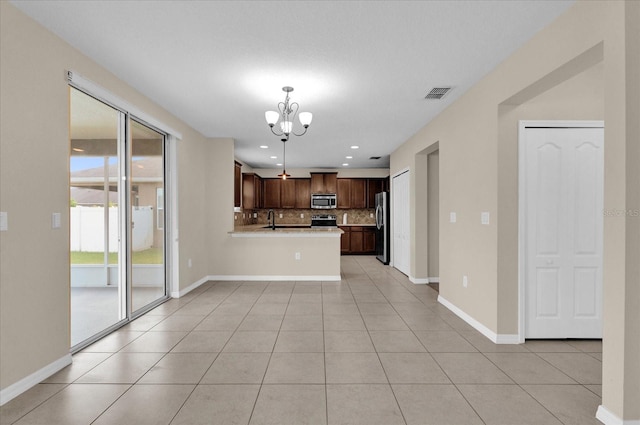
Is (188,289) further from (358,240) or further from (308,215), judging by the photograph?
(358,240)

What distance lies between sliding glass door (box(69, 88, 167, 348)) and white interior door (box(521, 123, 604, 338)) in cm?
406

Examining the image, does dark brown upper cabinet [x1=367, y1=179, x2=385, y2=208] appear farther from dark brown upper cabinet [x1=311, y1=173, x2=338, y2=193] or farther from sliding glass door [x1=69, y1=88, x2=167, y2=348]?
sliding glass door [x1=69, y1=88, x2=167, y2=348]

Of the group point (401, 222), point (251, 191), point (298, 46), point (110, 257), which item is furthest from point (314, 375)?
point (251, 191)

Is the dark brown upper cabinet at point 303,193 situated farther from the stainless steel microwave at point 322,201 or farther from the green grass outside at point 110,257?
the green grass outside at point 110,257

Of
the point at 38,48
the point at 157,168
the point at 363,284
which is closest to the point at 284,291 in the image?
the point at 363,284

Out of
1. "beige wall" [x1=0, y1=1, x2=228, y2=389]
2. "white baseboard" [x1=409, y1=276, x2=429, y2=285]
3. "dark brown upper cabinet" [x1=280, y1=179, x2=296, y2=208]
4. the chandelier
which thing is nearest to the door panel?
"beige wall" [x1=0, y1=1, x2=228, y2=389]

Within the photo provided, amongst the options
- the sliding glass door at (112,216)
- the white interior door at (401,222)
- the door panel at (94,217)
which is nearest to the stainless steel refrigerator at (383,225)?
the white interior door at (401,222)

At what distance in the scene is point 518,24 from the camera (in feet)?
7.95

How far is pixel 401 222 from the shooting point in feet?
22.6

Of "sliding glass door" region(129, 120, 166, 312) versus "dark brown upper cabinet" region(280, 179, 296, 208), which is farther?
"dark brown upper cabinet" region(280, 179, 296, 208)

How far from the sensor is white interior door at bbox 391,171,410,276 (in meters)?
6.45

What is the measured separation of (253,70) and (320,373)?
2689 mm

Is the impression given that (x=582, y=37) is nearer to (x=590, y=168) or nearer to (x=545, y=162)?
(x=545, y=162)

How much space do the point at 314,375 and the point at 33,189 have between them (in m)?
2.40
